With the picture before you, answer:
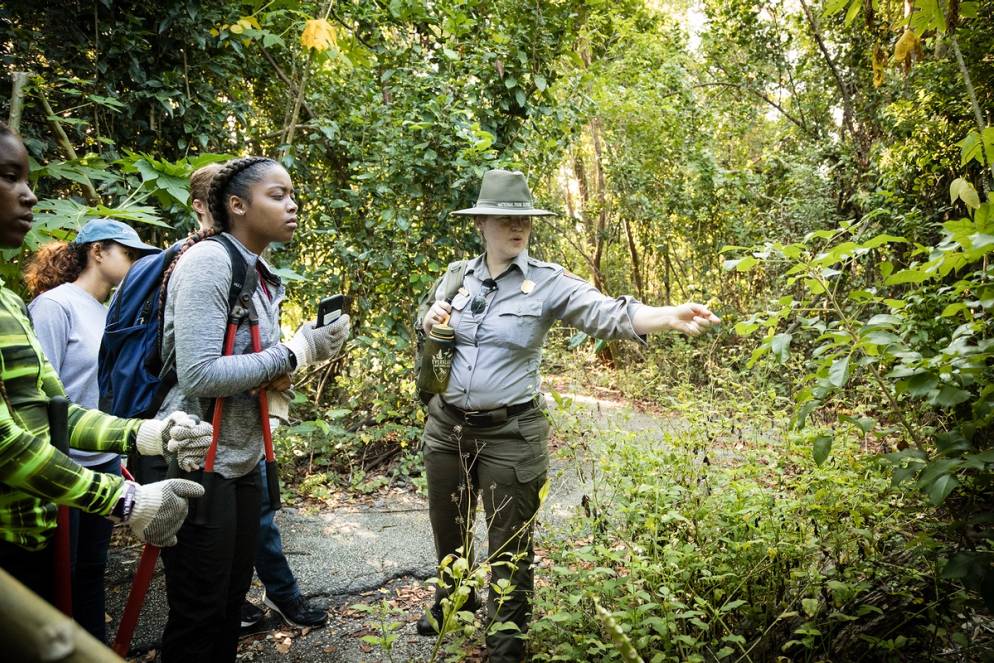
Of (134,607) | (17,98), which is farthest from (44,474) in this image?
(17,98)

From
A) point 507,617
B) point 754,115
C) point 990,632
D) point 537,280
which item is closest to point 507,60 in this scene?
point 537,280

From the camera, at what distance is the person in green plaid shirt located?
4.77 ft

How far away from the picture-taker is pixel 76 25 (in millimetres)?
4762

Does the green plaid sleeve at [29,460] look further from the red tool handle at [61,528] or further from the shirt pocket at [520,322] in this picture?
the shirt pocket at [520,322]

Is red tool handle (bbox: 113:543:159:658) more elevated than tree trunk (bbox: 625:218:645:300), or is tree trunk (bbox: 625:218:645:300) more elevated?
tree trunk (bbox: 625:218:645:300)

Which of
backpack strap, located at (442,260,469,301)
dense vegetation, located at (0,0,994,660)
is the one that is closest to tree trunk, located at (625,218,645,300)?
dense vegetation, located at (0,0,994,660)

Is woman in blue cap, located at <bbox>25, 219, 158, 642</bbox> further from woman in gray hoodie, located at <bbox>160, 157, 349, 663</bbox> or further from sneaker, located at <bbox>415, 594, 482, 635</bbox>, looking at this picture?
sneaker, located at <bbox>415, 594, 482, 635</bbox>

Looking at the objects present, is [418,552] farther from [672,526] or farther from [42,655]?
[42,655]

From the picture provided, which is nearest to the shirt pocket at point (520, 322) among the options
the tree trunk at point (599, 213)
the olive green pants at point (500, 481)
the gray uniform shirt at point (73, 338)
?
the olive green pants at point (500, 481)

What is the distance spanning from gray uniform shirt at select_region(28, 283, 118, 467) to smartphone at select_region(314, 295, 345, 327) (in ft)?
3.40

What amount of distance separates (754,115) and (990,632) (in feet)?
30.2

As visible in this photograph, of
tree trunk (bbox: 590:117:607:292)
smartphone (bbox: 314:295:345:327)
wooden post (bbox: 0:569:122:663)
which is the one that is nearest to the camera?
wooden post (bbox: 0:569:122:663)

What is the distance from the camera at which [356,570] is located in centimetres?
402

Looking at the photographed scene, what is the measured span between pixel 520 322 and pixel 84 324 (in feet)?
6.88
